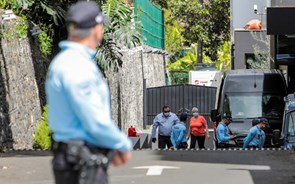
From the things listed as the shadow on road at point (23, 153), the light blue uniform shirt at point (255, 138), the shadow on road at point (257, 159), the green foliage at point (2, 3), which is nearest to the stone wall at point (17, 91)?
the shadow on road at point (23, 153)

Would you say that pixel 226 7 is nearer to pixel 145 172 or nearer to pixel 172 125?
pixel 172 125

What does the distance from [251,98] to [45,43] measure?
612 centimetres

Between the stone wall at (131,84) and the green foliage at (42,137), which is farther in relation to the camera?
the stone wall at (131,84)

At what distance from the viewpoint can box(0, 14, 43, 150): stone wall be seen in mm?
17906

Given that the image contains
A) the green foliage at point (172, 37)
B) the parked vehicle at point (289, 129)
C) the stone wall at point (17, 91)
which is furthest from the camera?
the green foliage at point (172, 37)

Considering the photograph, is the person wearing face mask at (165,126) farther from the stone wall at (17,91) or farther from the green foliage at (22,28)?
the green foliage at (22,28)

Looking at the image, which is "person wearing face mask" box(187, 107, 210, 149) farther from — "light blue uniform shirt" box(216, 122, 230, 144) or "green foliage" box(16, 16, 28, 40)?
"green foliage" box(16, 16, 28, 40)

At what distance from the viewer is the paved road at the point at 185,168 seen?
13.0m

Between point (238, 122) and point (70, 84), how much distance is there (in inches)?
731

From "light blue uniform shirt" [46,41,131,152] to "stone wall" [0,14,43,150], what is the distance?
40.6 ft

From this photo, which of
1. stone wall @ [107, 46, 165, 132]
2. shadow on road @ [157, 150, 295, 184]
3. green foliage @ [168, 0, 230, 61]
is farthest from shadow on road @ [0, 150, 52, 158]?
green foliage @ [168, 0, 230, 61]

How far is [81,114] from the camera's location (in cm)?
526

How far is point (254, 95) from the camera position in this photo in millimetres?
24344

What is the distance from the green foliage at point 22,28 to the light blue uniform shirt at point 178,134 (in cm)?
446
